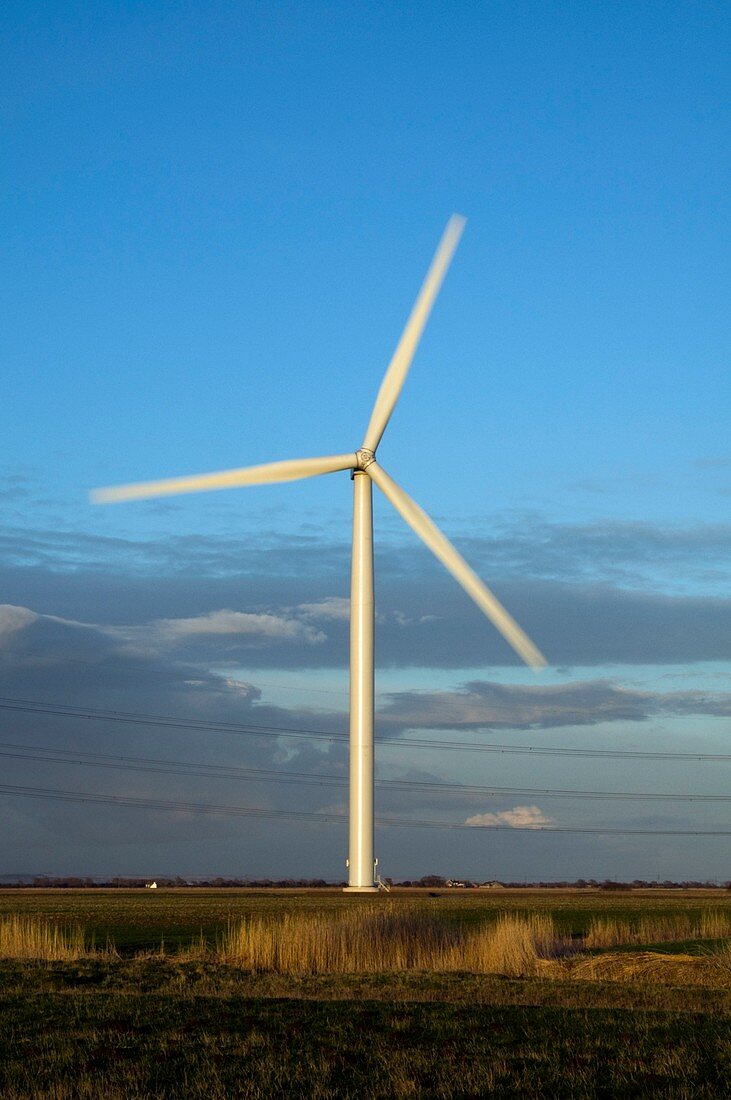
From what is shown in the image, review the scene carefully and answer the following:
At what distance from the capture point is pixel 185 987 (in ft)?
82.3

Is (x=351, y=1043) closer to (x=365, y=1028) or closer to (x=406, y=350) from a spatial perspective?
(x=365, y=1028)

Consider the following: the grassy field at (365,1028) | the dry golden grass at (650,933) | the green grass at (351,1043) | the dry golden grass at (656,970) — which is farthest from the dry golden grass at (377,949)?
the green grass at (351,1043)

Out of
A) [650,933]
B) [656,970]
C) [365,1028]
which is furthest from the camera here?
[650,933]

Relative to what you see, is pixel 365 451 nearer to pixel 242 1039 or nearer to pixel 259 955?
pixel 259 955

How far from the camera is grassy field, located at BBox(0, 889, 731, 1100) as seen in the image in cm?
1484

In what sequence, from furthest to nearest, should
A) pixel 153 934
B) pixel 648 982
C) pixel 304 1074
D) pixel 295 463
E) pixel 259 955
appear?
pixel 295 463
pixel 153 934
pixel 259 955
pixel 648 982
pixel 304 1074

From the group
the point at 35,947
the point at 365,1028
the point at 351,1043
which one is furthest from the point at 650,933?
the point at 351,1043

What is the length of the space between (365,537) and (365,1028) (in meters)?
30.9

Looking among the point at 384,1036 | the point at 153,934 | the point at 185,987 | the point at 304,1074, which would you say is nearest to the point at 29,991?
the point at 185,987

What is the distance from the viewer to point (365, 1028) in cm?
1923

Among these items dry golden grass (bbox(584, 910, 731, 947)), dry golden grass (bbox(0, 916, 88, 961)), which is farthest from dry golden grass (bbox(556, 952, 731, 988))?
dry golden grass (bbox(0, 916, 88, 961))

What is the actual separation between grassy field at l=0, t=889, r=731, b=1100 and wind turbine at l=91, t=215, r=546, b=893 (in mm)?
14279

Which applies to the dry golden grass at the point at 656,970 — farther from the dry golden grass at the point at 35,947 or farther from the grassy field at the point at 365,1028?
the dry golden grass at the point at 35,947

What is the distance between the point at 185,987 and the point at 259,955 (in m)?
5.86
